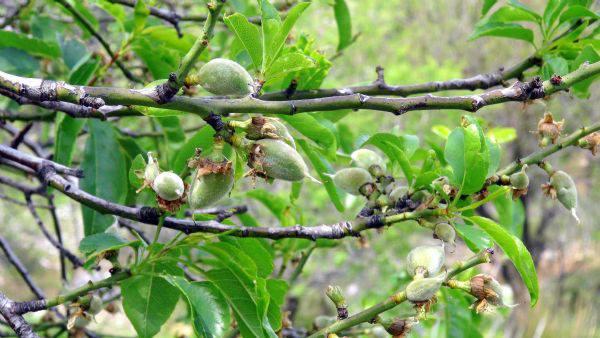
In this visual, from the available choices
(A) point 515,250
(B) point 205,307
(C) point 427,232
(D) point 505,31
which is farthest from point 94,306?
(C) point 427,232

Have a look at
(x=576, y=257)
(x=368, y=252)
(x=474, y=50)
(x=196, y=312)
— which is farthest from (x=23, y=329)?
(x=576, y=257)

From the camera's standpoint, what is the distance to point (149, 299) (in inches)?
47.8

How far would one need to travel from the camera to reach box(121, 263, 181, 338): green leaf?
1.19 metres

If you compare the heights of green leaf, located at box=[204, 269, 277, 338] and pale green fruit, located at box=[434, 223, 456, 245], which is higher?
pale green fruit, located at box=[434, 223, 456, 245]

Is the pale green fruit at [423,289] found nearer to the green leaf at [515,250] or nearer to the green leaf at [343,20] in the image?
the green leaf at [515,250]

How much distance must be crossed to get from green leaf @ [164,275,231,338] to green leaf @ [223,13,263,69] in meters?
0.44

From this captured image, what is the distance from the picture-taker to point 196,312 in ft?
3.80

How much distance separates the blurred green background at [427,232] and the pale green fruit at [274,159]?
4950 millimetres

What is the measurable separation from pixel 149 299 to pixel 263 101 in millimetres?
509

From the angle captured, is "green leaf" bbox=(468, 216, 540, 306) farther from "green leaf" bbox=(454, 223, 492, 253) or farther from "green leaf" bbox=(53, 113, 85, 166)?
"green leaf" bbox=(53, 113, 85, 166)

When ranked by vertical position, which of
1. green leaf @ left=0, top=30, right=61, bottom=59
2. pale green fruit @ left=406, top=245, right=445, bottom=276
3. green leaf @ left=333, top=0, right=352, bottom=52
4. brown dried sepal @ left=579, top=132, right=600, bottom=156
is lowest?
pale green fruit @ left=406, top=245, right=445, bottom=276

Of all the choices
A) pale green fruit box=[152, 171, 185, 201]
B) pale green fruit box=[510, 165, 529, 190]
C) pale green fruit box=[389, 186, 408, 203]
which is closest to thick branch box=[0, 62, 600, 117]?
pale green fruit box=[152, 171, 185, 201]

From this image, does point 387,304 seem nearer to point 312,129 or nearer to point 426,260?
point 426,260

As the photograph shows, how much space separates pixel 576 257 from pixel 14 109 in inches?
461
